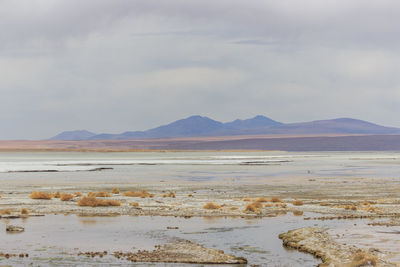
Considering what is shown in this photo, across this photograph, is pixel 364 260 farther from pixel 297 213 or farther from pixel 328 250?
pixel 297 213

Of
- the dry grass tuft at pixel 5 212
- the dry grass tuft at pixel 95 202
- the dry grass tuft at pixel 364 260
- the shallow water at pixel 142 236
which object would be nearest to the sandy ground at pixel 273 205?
the dry grass tuft at pixel 5 212

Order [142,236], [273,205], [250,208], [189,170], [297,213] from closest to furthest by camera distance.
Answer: [142,236] < [297,213] < [250,208] < [273,205] < [189,170]

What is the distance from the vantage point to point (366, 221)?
25.7m

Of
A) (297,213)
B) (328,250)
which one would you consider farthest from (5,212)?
(328,250)

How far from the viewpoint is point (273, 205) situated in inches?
1233

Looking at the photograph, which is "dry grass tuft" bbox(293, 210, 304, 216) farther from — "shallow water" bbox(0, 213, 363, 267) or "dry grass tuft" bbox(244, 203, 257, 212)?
"dry grass tuft" bbox(244, 203, 257, 212)

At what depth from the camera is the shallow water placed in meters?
18.0

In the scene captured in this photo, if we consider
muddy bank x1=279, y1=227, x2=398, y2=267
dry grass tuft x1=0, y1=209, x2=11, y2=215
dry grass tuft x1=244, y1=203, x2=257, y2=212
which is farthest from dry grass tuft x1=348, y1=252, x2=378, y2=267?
dry grass tuft x1=0, y1=209, x2=11, y2=215

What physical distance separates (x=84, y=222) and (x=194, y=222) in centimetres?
476

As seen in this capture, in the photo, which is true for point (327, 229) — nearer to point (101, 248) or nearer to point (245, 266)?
point (245, 266)

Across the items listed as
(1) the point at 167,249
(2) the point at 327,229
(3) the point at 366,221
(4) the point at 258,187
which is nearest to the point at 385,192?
(4) the point at 258,187

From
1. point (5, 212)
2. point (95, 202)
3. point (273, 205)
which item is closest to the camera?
point (5, 212)

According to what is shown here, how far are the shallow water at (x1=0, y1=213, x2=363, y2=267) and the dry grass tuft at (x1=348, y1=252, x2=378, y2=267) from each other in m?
1.35

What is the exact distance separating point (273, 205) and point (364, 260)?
606 inches
